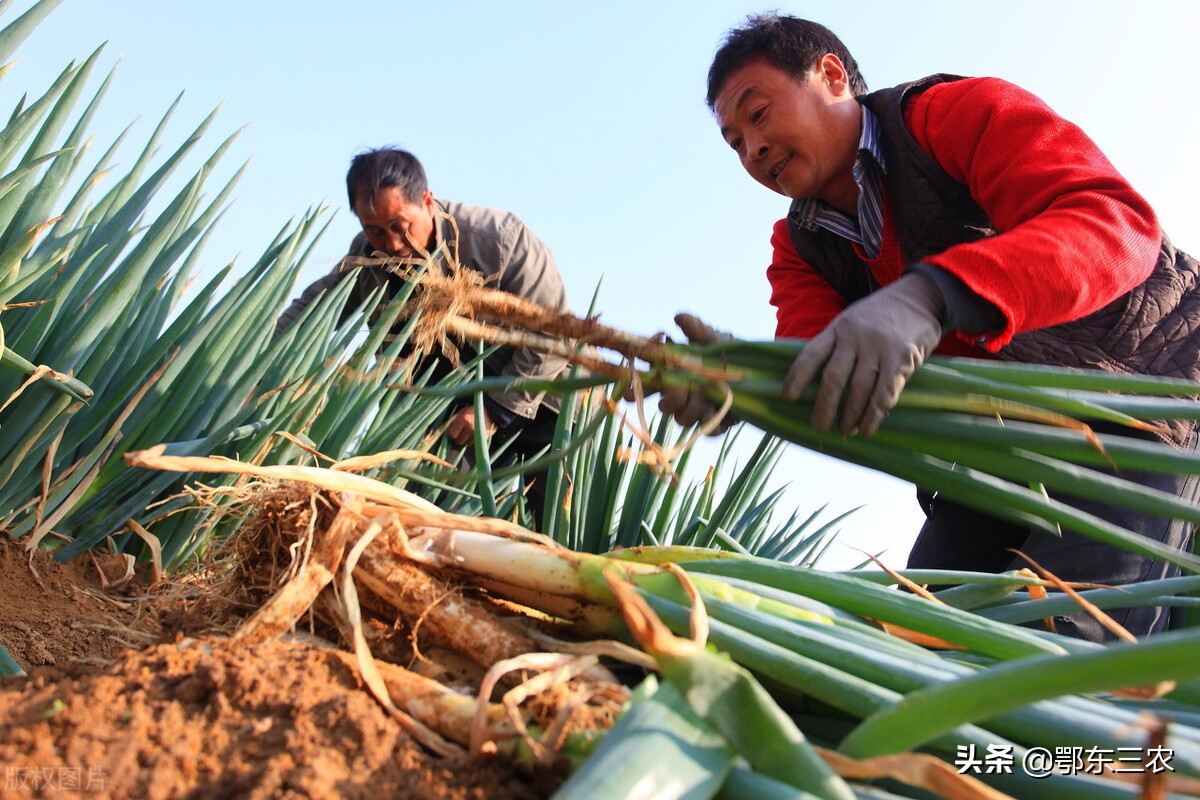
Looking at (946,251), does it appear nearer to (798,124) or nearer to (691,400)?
(691,400)

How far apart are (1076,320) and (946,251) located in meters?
0.54

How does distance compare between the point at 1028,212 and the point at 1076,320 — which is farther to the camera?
the point at 1076,320

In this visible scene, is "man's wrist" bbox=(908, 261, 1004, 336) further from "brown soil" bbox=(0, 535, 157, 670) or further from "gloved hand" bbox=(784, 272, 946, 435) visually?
"brown soil" bbox=(0, 535, 157, 670)

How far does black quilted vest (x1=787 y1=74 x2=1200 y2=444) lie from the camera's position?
4.96ft

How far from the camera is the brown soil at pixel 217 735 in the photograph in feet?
1.74

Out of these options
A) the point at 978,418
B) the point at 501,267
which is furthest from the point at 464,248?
the point at 978,418

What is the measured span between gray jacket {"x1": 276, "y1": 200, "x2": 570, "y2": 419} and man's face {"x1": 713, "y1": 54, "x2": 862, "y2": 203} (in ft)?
2.71

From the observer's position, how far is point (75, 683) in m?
0.63

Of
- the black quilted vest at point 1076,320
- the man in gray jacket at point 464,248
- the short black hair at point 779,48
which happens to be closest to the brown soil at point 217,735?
the black quilted vest at point 1076,320

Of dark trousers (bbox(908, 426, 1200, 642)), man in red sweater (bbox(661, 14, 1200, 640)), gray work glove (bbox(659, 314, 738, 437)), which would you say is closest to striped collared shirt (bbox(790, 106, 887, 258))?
man in red sweater (bbox(661, 14, 1200, 640))

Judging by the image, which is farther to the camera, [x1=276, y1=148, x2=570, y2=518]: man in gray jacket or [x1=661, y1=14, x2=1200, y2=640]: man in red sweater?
[x1=276, y1=148, x2=570, y2=518]: man in gray jacket

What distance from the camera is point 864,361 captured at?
0.91 metres

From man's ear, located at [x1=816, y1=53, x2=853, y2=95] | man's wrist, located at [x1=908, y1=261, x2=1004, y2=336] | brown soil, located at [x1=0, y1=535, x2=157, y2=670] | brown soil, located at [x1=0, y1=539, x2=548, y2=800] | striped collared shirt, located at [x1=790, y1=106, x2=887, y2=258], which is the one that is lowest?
brown soil, located at [x1=0, y1=535, x2=157, y2=670]

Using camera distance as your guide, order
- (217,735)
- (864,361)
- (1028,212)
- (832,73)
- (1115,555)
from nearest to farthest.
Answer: (217,735) → (864,361) → (1028,212) → (1115,555) → (832,73)
